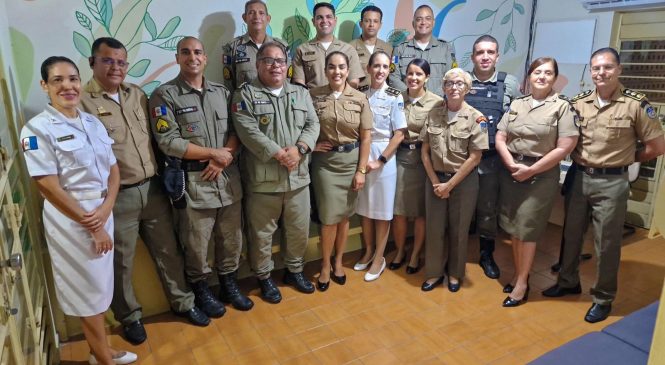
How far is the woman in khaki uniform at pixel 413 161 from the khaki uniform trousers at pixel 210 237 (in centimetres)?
117

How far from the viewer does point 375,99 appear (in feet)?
10.5

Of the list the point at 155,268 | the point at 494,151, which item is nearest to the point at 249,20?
the point at 155,268

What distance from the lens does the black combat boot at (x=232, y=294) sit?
303 centimetres

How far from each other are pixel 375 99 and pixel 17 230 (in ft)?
7.11

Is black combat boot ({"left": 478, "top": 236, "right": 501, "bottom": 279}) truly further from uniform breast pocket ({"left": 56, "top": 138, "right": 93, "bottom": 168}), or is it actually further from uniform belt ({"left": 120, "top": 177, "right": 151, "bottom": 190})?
uniform breast pocket ({"left": 56, "top": 138, "right": 93, "bottom": 168})

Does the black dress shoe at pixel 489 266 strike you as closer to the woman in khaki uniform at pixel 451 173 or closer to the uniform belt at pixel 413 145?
the woman in khaki uniform at pixel 451 173

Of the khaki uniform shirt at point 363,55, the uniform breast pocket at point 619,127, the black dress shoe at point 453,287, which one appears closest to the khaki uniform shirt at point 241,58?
the khaki uniform shirt at point 363,55

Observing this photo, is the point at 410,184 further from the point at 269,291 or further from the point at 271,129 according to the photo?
the point at 269,291

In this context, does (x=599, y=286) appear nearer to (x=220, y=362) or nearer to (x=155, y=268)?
(x=220, y=362)

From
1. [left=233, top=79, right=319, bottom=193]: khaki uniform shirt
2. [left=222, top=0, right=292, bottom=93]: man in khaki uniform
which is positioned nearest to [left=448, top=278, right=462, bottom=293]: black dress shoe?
[left=233, top=79, right=319, bottom=193]: khaki uniform shirt

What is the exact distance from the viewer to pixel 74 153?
2.08 metres

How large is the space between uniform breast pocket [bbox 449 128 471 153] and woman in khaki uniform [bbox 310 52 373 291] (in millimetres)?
538

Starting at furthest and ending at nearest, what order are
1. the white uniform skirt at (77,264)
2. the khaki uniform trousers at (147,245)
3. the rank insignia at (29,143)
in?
the khaki uniform trousers at (147,245)
the white uniform skirt at (77,264)
the rank insignia at (29,143)

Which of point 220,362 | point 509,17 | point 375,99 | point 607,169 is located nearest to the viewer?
point 220,362
